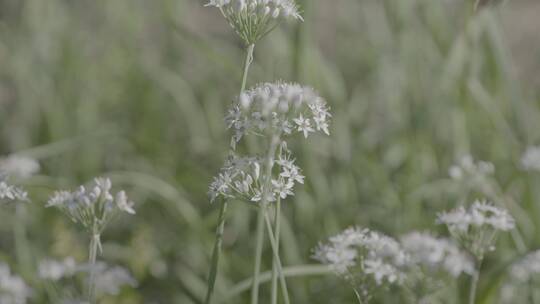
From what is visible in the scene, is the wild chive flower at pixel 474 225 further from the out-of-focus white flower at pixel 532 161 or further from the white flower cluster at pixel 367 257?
the out-of-focus white flower at pixel 532 161

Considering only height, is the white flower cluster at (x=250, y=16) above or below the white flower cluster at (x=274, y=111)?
above

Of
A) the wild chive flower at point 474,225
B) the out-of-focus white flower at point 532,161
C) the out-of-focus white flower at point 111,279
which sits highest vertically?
the out-of-focus white flower at point 532,161

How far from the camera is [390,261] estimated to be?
1475 millimetres

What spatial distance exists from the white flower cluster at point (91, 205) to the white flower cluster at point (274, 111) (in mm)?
271

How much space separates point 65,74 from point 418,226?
214 cm

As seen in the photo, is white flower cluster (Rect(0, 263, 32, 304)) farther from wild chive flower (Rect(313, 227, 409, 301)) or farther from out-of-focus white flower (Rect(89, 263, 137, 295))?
wild chive flower (Rect(313, 227, 409, 301))

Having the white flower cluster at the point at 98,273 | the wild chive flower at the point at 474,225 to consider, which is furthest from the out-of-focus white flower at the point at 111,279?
the wild chive flower at the point at 474,225

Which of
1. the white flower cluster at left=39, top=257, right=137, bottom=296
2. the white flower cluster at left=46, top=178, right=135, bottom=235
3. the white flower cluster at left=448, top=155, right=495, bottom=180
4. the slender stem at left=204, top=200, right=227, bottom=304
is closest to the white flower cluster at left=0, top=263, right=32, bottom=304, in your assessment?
the white flower cluster at left=39, top=257, right=137, bottom=296

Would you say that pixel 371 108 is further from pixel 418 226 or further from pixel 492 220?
pixel 492 220

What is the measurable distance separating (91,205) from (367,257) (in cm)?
55

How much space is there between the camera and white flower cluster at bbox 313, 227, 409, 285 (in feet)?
4.72

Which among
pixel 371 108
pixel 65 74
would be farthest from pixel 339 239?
pixel 65 74

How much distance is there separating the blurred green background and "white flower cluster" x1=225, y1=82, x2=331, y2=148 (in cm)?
97

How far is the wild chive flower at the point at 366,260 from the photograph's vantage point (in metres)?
1.44
